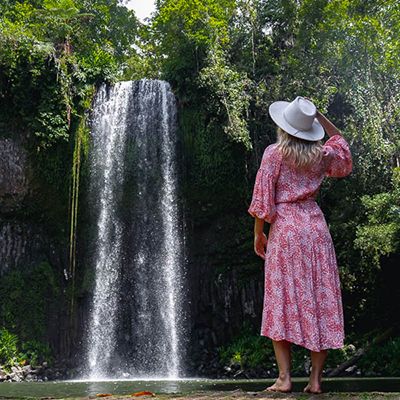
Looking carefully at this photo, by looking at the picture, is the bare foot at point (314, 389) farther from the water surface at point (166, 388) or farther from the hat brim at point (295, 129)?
the water surface at point (166, 388)

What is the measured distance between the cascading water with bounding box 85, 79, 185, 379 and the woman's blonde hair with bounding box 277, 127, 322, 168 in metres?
9.94

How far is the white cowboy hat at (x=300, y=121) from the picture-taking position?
3957mm

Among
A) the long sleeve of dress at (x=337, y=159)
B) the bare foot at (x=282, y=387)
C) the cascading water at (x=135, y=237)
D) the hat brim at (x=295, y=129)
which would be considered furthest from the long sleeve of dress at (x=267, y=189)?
the cascading water at (x=135, y=237)

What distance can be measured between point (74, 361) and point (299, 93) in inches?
314

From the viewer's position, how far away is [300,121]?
396 cm

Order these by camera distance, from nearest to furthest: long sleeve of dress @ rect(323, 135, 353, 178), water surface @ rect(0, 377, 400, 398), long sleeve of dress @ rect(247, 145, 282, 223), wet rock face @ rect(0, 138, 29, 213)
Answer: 1. long sleeve of dress @ rect(247, 145, 282, 223)
2. long sleeve of dress @ rect(323, 135, 353, 178)
3. water surface @ rect(0, 377, 400, 398)
4. wet rock face @ rect(0, 138, 29, 213)

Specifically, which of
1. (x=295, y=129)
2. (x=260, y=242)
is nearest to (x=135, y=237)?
(x=260, y=242)

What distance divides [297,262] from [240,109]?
1153cm

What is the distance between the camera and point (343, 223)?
45.1 ft

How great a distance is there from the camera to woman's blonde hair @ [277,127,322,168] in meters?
3.93

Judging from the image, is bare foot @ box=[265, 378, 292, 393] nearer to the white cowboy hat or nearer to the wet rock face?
the white cowboy hat

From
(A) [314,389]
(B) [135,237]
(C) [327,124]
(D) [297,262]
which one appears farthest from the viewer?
(B) [135,237]

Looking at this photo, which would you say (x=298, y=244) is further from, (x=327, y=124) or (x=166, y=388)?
(x=166, y=388)

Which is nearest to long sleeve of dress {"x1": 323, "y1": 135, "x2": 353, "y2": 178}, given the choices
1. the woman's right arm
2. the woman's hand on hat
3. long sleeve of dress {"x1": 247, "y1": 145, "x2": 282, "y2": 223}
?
the woman's right arm
